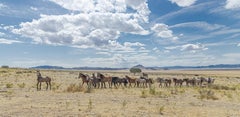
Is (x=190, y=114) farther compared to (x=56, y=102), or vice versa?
(x=56, y=102)

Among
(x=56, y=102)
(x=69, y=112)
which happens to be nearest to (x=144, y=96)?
(x=56, y=102)

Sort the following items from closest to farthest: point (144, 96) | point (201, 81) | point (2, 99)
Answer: point (2, 99), point (144, 96), point (201, 81)

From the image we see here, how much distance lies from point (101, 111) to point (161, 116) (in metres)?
3.39

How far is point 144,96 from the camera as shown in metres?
27.8

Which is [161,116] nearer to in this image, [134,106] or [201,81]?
[134,106]

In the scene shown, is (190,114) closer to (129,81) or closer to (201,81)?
(129,81)

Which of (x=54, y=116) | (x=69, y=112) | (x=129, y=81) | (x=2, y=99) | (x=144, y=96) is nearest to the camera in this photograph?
(x=54, y=116)

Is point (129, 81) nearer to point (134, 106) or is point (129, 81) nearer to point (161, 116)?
point (134, 106)

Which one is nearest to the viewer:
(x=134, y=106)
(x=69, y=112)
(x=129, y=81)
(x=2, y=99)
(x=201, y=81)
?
(x=69, y=112)

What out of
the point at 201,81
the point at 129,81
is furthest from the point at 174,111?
the point at 201,81

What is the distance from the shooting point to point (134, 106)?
70.5 ft

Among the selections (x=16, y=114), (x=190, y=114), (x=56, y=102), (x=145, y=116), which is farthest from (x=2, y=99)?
(x=190, y=114)

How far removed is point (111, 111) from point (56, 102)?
5004 millimetres

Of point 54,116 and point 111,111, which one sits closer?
point 54,116
